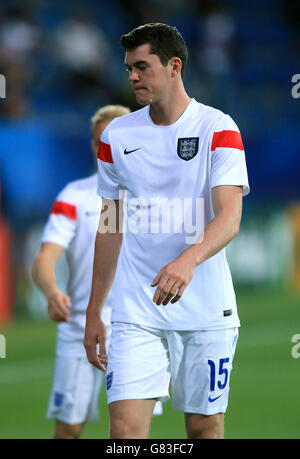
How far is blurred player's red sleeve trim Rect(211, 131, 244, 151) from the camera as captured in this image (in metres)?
4.21

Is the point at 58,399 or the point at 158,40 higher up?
the point at 158,40

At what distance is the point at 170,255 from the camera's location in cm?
430

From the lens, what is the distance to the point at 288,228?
1479 centimetres

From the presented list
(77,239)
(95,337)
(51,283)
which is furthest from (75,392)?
(95,337)

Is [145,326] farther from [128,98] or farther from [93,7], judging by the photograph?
[93,7]

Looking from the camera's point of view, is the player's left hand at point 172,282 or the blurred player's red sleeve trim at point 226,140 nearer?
the player's left hand at point 172,282

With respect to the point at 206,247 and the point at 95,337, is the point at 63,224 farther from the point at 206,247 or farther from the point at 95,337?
the point at 206,247

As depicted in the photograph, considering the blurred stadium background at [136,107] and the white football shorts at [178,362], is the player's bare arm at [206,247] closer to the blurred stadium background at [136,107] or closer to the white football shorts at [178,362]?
the white football shorts at [178,362]

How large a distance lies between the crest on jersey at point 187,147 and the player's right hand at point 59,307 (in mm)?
1555

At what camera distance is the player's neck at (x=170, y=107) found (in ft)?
14.3

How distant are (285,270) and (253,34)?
20.6ft

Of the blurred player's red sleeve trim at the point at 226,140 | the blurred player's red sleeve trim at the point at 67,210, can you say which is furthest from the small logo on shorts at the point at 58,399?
the blurred player's red sleeve trim at the point at 226,140

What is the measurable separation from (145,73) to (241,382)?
18.3 feet

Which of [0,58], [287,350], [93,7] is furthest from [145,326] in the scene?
[93,7]
